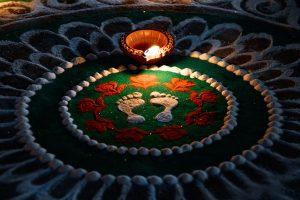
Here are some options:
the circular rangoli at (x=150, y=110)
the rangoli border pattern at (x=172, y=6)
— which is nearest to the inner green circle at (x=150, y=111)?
the circular rangoli at (x=150, y=110)

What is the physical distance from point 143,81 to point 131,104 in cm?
19

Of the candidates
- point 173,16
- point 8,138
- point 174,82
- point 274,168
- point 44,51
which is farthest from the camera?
point 173,16

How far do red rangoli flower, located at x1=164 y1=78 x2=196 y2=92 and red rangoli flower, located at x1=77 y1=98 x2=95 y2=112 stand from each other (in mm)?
351

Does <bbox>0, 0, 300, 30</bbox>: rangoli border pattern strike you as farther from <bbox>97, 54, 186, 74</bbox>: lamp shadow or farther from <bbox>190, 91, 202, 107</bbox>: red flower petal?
<bbox>190, 91, 202, 107</bbox>: red flower petal

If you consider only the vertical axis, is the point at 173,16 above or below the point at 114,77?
above

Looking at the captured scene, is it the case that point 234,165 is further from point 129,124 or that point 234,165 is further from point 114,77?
point 114,77

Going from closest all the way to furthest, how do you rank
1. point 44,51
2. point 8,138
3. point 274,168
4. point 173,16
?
point 274,168, point 8,138, point 44,51, point 173,16

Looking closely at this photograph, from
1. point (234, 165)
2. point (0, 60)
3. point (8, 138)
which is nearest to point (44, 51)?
point (0, 60)

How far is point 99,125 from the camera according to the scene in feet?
5.85

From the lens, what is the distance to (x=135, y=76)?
2.10 metres

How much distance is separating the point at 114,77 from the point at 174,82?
0.28 meters

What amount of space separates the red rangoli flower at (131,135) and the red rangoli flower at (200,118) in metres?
0.19

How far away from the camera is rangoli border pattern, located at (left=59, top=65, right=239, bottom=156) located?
1.64 meters

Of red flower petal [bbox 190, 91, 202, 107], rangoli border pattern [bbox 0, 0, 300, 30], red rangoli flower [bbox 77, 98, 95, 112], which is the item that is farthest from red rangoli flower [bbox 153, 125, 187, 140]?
rangoli border pattern [bbox 0, 0, 300, 30]
